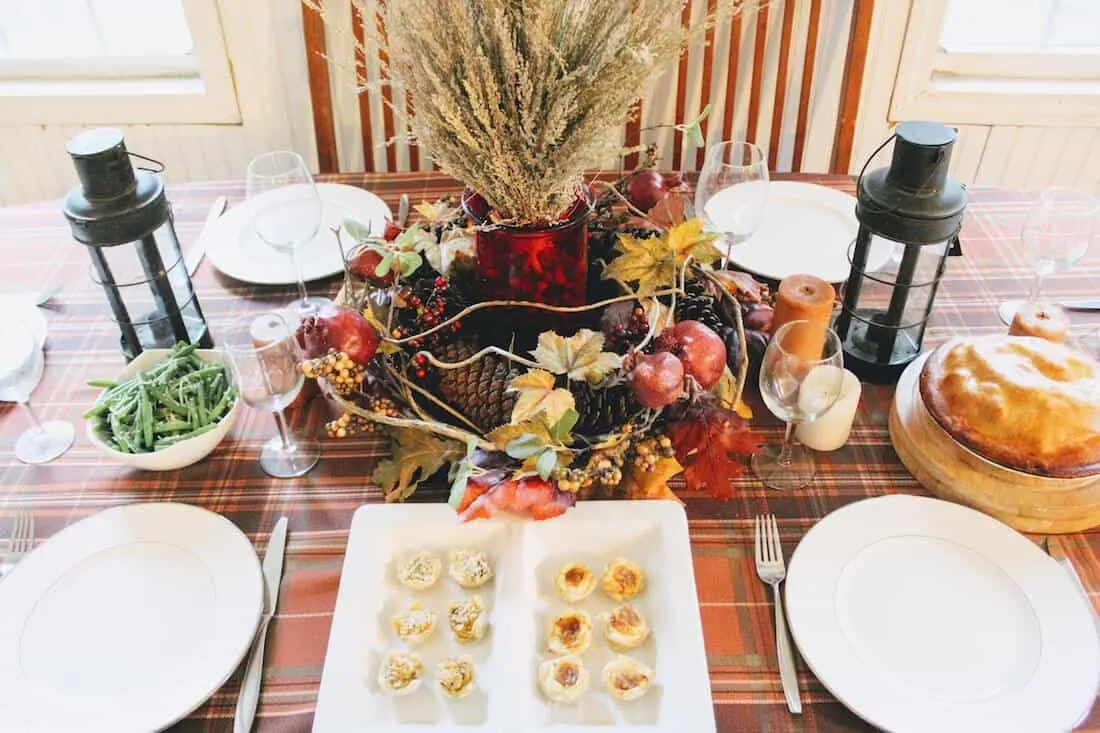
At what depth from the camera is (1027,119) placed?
205 cm

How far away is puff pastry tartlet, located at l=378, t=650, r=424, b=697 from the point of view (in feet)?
2.65

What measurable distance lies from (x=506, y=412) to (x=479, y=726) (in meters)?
0.33

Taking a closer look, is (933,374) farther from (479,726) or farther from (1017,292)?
(479,726)

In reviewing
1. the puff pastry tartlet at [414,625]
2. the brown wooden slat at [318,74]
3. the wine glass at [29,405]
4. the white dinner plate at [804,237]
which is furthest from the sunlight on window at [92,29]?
the puff pastry tartlet at [414,625]

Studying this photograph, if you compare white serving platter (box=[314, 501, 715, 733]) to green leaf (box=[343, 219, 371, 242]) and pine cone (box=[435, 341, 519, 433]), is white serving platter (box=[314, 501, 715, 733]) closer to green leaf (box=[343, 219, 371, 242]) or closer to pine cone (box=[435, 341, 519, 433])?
pine cone (box=[435, 341, 519, 433])

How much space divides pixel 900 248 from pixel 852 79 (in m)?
0.53

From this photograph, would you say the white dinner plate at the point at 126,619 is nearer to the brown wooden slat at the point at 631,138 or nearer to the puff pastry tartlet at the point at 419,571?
the puff pastry tartlet at the point at 419,571

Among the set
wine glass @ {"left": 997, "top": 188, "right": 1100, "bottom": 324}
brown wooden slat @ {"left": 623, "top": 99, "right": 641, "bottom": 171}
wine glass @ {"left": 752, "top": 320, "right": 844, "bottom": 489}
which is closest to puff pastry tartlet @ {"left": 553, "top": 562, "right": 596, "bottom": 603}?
wine glass @ {"left": 752, "top": 320, "right": 844, "bottom": 489}

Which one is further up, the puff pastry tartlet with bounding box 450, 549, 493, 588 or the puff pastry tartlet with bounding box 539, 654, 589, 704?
the puff pastry tartlet with bounding box 450, 549, 493, 588

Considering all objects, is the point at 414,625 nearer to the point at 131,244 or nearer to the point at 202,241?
the point at 131,244

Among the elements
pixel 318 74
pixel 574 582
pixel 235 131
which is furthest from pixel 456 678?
pixel 235 131

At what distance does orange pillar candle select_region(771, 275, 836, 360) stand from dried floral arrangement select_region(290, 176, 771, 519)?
6 cm

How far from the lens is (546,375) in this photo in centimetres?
91

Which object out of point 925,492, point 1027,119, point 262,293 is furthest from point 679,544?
point 1027,119
